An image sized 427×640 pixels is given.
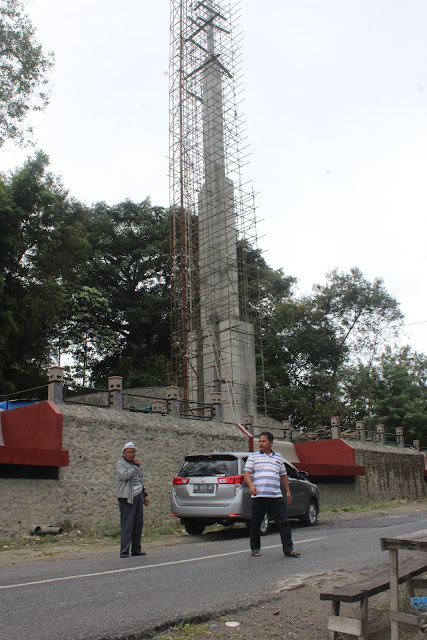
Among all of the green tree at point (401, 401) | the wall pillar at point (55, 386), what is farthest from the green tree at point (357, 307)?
the wall pillar at point (55, 386)

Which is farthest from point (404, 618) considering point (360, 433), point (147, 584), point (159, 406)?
point (360, 433)

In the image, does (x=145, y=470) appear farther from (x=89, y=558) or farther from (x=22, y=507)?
(x=89, y=558)

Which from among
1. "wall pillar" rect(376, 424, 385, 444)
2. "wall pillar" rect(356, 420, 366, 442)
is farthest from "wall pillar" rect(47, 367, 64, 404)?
"wall pillar" rect(376, 424, 385, 444)

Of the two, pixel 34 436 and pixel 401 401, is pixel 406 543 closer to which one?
pixel 34 436

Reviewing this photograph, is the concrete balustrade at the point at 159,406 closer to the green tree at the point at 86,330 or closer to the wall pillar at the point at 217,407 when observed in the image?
the wall pillar at the point at 217,407

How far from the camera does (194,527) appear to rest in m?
13.1

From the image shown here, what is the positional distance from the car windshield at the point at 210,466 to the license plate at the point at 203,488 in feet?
0.80

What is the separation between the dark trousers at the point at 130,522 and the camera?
9.23 m

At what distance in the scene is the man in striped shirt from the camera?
8.25m

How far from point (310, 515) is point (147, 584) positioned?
885 cm

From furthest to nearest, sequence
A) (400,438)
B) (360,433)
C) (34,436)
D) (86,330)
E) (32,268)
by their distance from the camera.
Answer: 1. (86,330)
2. (400,438)
3. (32,268)
4. (360,433)
5. (34,436)

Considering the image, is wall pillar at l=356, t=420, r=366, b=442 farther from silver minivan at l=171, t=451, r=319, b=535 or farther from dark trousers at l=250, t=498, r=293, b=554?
dark trousers at l=250, t=498, r=293, b=554

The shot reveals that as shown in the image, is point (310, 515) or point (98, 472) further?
point (98, 472)

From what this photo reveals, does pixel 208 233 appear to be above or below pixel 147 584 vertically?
above
